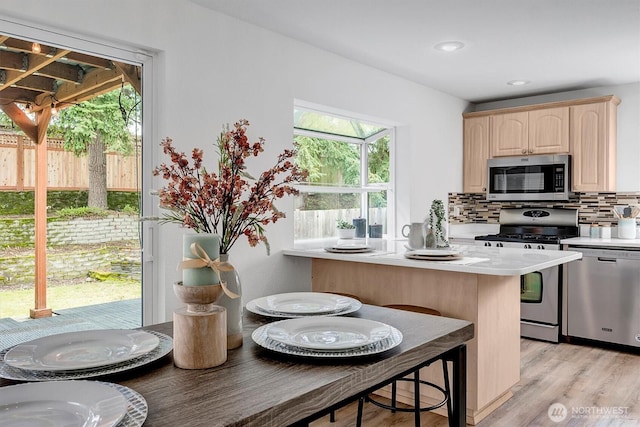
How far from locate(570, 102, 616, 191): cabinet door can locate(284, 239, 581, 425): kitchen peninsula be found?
1.84 meters

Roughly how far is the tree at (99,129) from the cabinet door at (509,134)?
11.8 feet

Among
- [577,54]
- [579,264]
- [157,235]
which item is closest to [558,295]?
[579,264]

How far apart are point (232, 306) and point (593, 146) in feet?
13.9

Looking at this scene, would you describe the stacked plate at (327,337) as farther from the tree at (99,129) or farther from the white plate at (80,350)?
the tree at (99,129)

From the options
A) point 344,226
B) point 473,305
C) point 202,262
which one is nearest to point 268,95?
point 344,226

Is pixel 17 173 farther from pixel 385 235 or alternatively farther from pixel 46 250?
pixel 385 235

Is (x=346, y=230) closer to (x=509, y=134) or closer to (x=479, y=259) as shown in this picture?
(x=479, y=259)

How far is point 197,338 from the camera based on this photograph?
1.04 metres

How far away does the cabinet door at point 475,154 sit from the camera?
505 cm

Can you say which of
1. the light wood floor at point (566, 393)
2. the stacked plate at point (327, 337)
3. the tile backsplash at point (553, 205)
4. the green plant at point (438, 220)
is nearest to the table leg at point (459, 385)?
the stacked plate at point (327, 337)

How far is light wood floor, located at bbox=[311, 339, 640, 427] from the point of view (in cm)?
267

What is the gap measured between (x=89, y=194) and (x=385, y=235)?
2.71 m

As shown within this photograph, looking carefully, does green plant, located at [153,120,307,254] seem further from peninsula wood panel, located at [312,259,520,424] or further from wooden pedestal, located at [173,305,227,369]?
peninsula wood panel, located at [312,259,520,424]

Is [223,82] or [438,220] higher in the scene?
[223,82]
